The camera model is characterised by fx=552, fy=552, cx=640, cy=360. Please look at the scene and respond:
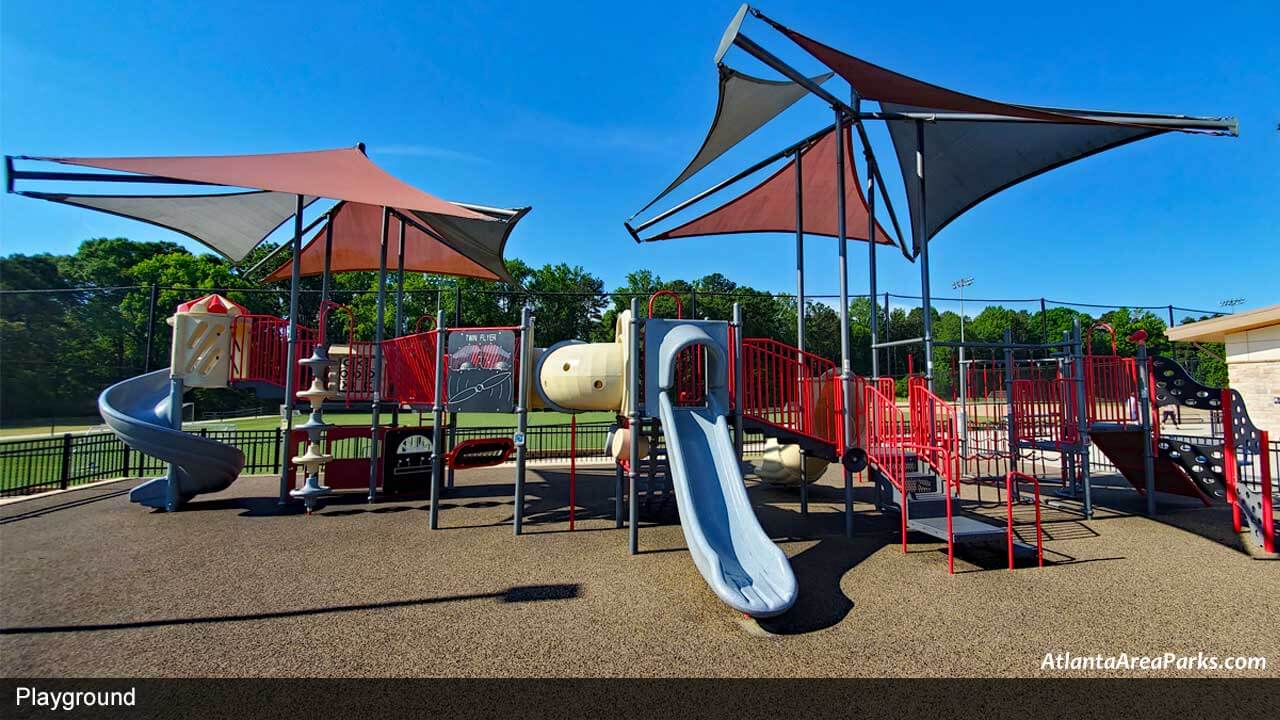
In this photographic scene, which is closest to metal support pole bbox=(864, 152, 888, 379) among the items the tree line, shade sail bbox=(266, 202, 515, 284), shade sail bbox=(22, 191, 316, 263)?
shade sail bbox=(266, 202, 515, 284)

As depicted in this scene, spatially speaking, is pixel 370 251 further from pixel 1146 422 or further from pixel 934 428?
pixel 1146 422

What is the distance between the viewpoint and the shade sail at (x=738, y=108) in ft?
26.5

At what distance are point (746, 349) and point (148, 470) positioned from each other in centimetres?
1549

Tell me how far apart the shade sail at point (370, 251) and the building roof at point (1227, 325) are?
1934 cm

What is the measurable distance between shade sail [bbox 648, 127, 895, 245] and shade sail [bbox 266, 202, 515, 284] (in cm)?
539

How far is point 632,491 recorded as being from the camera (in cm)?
719

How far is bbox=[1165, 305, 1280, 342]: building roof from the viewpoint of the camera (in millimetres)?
14172

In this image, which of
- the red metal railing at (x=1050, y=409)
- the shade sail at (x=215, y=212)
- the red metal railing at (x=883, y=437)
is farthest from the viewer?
the shade sail at (x=215, y=212)

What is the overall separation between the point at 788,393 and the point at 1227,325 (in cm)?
1525

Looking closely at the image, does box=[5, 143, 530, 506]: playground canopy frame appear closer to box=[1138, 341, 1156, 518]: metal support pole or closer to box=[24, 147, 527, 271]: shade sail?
box=[24, 147, 527, 271]: shade sail

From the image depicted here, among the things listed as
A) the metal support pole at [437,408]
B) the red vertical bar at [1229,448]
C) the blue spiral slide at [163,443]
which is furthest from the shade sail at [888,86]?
the blue spiral slide at [163,443]

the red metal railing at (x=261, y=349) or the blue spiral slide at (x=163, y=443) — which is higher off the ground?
the red metal railing at (x=261, y=349)

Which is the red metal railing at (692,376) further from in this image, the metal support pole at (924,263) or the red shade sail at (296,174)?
the red shade sail at (296,174)

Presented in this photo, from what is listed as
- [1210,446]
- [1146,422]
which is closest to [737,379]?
[1146,422]
